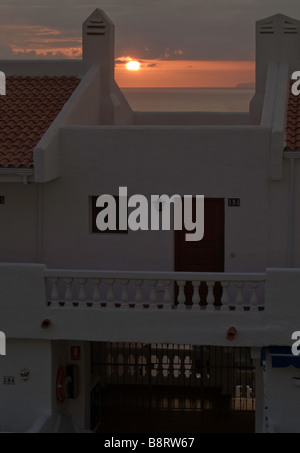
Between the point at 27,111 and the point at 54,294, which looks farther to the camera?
the point at 27,111

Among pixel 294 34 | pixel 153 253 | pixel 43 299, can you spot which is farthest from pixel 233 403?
pixel 294 34

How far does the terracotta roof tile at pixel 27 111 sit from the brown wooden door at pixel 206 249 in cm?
427

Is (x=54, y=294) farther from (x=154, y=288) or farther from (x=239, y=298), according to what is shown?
(x=239, y=298)

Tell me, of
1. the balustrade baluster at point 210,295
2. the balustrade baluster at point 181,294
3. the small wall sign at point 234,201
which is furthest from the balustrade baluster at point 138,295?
the small wall sign at point 234,201

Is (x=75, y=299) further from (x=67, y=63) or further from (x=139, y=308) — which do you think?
(x=67, y=63)

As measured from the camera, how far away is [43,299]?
67.3 ft

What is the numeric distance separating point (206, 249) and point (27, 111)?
6.14 metres

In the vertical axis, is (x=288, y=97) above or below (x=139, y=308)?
above

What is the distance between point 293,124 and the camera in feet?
72.9

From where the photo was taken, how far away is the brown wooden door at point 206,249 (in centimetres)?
2208

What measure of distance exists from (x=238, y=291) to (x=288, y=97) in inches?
251

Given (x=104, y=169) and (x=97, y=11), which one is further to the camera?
(x=97, y=11)

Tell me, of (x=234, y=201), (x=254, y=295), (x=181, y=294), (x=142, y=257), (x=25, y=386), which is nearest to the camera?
(x=254, y=295)

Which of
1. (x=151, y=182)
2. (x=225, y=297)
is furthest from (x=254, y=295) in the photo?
(x=151, y=182)
